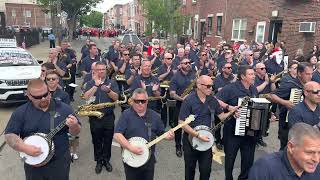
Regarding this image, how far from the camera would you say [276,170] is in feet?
10.0

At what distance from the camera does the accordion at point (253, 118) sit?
18.8ft

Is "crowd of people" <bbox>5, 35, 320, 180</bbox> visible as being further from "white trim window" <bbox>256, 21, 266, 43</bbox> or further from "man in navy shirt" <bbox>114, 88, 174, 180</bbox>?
"white trim window" <bbox>256, 21, 266, 43</bbox>

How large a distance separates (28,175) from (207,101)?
290 cm

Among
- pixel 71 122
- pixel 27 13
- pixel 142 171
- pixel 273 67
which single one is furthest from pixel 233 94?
pixel 27 13

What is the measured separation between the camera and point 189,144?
5844mm

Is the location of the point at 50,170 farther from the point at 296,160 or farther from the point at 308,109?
the point at 308,109

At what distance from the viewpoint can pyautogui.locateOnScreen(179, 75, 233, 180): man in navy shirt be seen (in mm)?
5684

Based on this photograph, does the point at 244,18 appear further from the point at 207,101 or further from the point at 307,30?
the point at 207,101

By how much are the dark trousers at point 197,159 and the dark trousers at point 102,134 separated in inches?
65.5

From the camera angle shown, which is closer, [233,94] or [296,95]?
[233,94]

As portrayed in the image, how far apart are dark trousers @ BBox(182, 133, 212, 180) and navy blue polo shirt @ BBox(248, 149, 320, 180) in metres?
2.62

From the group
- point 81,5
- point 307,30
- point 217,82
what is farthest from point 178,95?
point 81,5

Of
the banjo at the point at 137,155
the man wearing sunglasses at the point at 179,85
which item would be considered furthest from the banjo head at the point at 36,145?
the man wearing sunglasses at the point at 179,85

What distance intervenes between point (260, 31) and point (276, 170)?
22.6 meters
